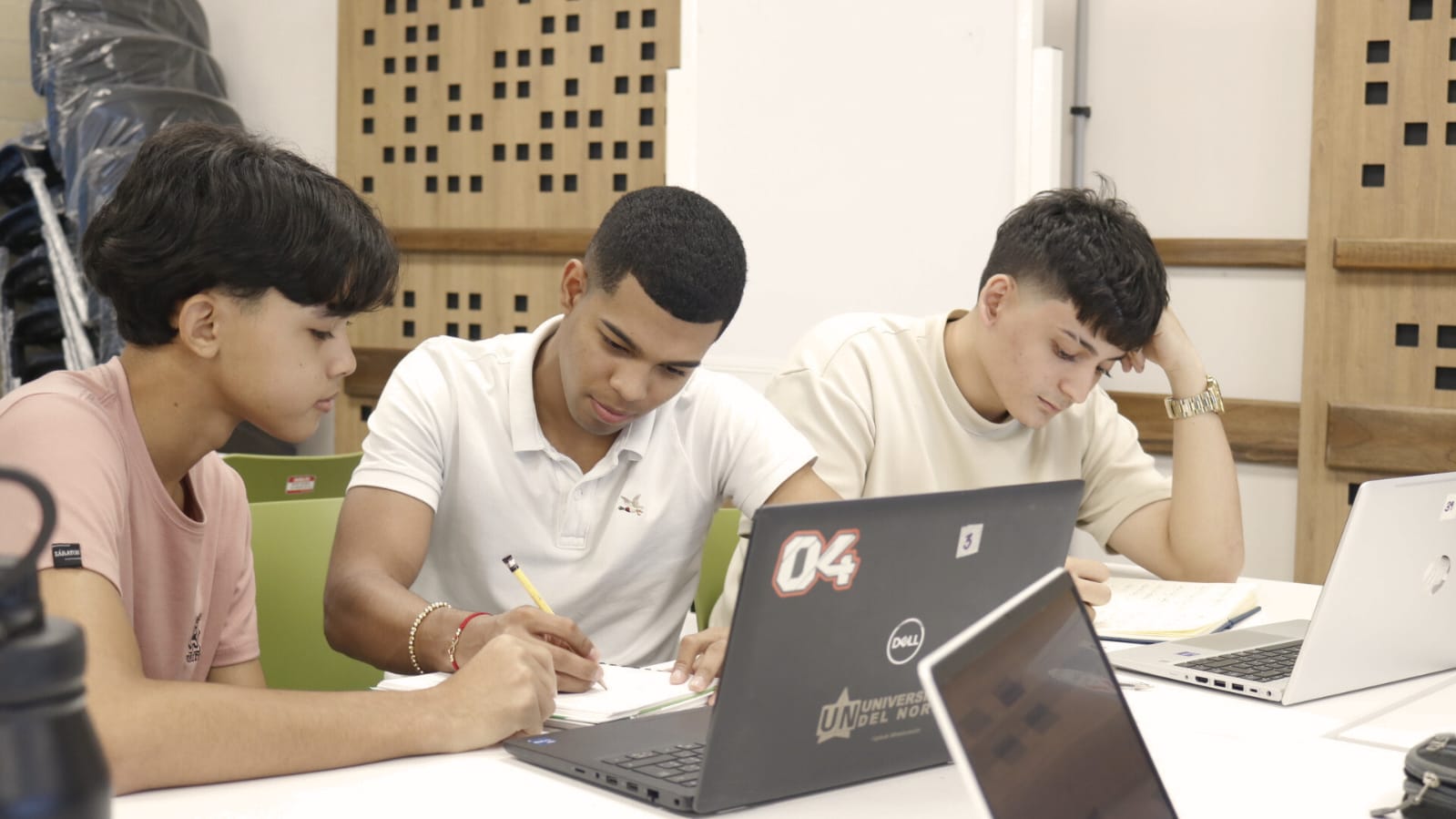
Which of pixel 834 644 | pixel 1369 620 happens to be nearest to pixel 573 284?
pixel 834 644

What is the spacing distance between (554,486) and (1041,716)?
100cm


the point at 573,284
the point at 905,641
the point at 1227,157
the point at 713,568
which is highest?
the point at 1227,157

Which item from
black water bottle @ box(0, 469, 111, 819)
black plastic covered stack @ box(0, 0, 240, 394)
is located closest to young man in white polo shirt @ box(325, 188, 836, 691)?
black water bottle @ box(0, 469, 111, 819)

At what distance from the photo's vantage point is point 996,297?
2.02m

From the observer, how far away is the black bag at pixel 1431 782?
3.22 ft

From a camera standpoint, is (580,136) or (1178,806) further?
(580,136)

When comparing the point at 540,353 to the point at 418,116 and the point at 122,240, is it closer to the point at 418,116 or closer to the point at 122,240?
the point at 122,240

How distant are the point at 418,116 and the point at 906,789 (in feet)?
11.1

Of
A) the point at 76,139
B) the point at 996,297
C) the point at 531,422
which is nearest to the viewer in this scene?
the point at 531,422

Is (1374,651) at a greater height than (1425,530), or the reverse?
(1425,530)

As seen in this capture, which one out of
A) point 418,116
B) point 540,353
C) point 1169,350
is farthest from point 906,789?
point 418,116

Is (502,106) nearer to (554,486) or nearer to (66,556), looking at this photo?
(554,486)

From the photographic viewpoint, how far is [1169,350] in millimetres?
2160

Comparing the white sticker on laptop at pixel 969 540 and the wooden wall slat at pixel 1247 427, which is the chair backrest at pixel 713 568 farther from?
the wooden wall slat at pixel 1247 427
